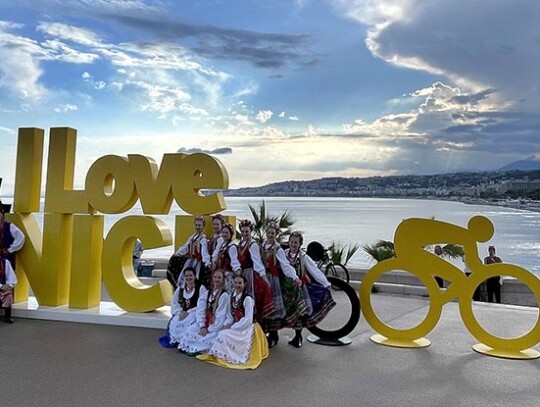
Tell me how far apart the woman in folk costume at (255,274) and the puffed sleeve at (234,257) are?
5 centimetres

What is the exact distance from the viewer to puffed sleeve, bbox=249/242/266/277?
5.59 m

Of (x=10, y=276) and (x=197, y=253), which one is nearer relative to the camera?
(x=197, y=253)

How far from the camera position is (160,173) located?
6.69m

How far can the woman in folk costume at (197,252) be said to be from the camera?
596 centimetres

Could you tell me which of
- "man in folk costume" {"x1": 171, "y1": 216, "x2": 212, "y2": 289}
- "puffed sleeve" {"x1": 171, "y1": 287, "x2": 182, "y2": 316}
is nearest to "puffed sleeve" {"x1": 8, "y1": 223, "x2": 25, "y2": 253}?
"man in folk costume" {"x1": 171, "y1": 216, "x2": 212, "y2": 289}

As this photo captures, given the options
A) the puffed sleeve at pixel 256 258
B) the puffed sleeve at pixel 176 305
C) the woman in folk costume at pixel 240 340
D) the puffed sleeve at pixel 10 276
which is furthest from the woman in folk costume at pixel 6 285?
the puffed sleeve at pixel 256 258

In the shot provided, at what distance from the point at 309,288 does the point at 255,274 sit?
0.68 meters

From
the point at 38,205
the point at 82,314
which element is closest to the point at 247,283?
the point at 82,314

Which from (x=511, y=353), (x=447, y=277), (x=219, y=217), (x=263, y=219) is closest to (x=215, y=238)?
(x=219, y=217)

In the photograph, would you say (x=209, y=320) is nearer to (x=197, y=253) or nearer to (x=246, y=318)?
(x=246, y=318)

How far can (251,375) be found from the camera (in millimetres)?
4695

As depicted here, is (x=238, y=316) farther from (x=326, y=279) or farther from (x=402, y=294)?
(x=402, y=294)

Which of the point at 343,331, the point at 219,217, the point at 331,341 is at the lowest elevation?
the point at 331,341

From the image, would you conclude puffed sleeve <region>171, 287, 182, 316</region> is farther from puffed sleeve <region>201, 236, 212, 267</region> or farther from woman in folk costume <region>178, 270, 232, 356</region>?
puffed sleeve <region>201, 236, 212, 267</region>
